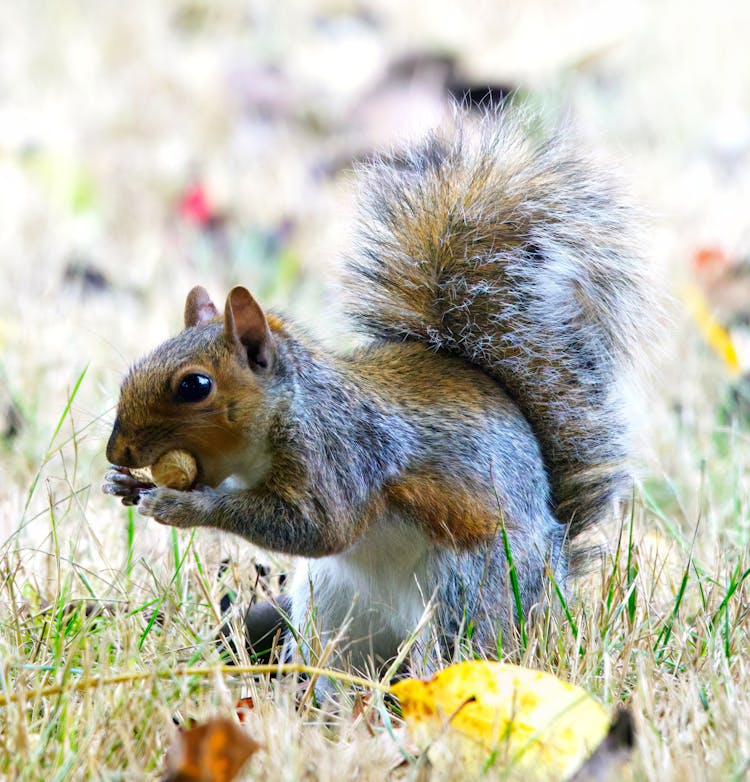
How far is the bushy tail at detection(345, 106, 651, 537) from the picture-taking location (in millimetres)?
1924

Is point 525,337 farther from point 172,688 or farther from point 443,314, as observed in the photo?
point 172,688

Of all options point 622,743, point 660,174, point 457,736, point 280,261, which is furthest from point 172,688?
point 660,174

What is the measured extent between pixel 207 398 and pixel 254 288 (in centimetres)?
195

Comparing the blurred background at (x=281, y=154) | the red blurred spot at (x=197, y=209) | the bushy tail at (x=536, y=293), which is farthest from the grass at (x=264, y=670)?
the red blurred spot at (x=197, y=209)

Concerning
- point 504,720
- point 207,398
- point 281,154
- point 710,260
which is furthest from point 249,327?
point 281,154

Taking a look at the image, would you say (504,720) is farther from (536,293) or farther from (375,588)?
(536,293)

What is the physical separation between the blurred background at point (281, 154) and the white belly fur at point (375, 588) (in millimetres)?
482

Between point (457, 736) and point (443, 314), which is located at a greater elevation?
point (443, 314)

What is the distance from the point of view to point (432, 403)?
182 cm

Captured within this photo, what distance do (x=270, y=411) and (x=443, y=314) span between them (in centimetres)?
40

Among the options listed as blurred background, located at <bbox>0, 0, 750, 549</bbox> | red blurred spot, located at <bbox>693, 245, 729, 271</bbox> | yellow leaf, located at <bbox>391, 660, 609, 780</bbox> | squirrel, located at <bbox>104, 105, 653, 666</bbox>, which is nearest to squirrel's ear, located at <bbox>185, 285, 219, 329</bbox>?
squirrel, located at <bbox>104, 105, 653, 666</bbox>

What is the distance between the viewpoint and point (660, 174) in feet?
14.3

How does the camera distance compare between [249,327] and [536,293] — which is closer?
[249,327]

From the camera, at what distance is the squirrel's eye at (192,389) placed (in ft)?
5.33
